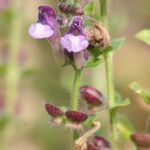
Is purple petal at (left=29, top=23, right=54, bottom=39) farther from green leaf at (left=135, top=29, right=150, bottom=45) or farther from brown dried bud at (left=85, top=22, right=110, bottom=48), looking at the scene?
green leaf at (left=135, top=29, right=150, bottom=45)

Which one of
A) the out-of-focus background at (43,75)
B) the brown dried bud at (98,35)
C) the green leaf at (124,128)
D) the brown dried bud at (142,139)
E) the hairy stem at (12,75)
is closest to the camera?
the brown dried bud at (98,35)

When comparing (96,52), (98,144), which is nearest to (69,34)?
(96,52)

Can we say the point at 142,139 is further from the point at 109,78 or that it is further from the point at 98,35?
the point at 98,35

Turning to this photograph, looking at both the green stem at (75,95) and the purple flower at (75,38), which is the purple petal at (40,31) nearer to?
the purple flower at (75,38)

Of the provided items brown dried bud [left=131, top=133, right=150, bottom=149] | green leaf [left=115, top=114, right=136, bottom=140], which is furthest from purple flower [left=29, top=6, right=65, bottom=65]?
green leaf [left=115, top=114, right=136, bottom=140]

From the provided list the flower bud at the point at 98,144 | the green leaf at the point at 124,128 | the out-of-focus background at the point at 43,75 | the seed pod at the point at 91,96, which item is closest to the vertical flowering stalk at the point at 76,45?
the seed pod at the point at 91,96

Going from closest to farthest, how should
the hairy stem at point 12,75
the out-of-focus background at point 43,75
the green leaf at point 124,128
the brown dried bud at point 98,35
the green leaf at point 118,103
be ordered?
1. the brown dried bud at point 98,35
2. the green leaf at point 118,103
3. the green leaf at point 124,128
4. the hairy stem at point 12,75
5. the out-of-focus background at point 43,75
